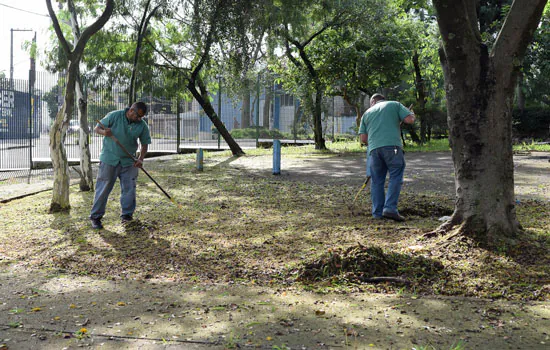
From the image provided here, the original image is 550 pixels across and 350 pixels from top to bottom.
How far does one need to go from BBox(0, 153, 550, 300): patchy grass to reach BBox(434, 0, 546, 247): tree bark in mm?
318

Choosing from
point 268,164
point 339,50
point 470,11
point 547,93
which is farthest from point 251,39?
point 547,93

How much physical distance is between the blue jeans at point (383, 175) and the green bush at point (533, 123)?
20.3 m

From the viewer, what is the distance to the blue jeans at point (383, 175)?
23.4 ft

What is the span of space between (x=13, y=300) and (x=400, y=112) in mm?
5012

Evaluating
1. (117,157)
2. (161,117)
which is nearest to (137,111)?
(117,157)

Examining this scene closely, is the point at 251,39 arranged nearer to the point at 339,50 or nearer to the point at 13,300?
the point at 339,50

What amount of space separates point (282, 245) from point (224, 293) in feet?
5.27

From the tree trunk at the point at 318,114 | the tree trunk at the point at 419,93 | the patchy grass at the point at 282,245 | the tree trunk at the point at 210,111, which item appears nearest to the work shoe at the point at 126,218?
the patchy grass at the point at 282,245

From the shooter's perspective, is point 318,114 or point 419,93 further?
point 419,93

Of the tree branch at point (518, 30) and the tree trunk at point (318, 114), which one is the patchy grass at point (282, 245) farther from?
the tree trunk at point (318, 114)

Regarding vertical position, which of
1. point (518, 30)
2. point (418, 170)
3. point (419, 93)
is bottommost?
point (418, 170)

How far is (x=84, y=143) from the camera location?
1030cm

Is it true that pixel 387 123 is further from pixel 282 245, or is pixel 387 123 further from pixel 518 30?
pixel 282 245

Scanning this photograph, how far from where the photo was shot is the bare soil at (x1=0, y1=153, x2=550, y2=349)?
3502 millimetres
